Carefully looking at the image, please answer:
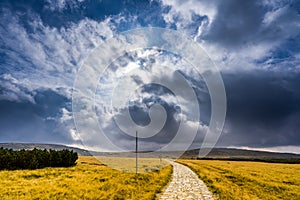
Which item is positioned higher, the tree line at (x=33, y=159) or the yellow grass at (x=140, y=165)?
the tree line at (x=33, y=159)

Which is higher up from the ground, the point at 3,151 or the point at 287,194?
the point at 3,151

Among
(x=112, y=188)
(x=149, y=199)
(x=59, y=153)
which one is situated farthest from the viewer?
(x=59, y=153)

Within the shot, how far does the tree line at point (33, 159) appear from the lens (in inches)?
1864

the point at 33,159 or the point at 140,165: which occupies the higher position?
the point at 33,159

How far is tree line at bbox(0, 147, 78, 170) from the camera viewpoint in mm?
47344

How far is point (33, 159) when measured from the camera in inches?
1966

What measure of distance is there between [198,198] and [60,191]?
857 cm

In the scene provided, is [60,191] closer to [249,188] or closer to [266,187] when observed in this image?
[249,188]

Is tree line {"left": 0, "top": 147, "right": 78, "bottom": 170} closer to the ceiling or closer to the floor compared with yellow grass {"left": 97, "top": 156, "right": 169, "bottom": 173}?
closer to the ceiling

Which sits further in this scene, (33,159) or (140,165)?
(140,165)

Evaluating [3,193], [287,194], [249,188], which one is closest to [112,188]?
[3,193]

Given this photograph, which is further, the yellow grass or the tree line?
the tree line

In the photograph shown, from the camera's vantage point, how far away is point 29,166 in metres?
49.4

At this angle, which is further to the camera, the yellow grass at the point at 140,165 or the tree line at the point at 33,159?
the tree line at the point at 33,159
